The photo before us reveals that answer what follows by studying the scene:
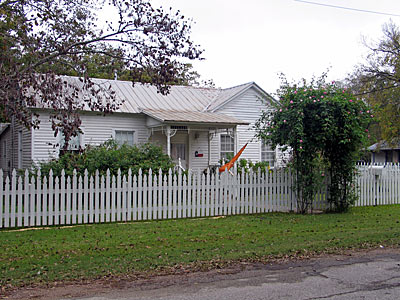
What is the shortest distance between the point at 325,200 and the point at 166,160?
540 centimetres

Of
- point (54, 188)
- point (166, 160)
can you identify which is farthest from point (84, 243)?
point (166, 160)

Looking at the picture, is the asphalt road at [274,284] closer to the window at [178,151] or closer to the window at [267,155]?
the window at [178,151]

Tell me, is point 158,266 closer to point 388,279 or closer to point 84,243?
point 84,243

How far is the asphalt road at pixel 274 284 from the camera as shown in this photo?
5535mm

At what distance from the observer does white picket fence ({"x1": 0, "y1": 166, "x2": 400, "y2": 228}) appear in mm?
10391

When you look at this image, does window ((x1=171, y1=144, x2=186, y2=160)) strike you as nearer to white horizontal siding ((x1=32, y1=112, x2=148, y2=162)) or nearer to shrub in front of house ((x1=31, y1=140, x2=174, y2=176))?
white horizontal siding ((x1=32, y1=112, x2=148, y2=162))

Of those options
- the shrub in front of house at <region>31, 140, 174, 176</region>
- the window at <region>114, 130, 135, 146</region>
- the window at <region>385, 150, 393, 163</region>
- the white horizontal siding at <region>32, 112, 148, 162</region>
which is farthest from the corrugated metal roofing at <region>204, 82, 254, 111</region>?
the window at <region>385, 150, 393, 163</region>

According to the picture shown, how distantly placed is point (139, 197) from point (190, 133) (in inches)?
384

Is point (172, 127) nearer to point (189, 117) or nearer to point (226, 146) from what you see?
point (189, 117)

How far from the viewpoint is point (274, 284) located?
6035 mm

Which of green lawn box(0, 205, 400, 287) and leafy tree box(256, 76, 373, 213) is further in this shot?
leafy tree box(256, 76, 373, 213)

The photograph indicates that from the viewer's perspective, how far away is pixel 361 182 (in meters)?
14.9

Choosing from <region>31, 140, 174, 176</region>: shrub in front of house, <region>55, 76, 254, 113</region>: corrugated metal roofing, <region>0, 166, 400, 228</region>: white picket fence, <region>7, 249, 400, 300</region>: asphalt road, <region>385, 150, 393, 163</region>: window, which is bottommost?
<region>7, 249, 400, 300</region>: asphalt road

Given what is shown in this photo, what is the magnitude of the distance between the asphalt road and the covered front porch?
11757mm
